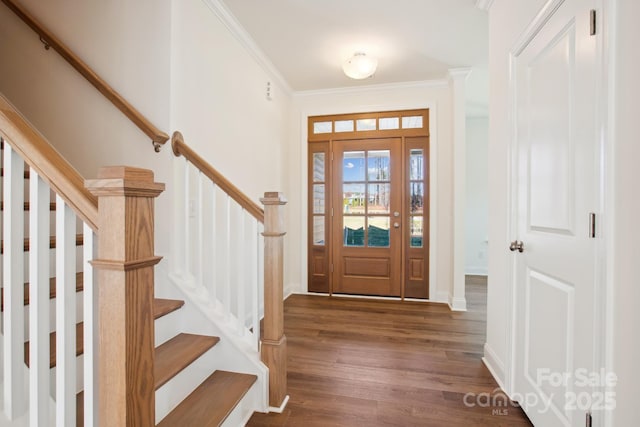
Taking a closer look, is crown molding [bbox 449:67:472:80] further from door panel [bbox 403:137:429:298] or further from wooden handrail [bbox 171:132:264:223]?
wooden handrail [bbox 171:132:264:223]

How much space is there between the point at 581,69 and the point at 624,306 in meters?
0.91

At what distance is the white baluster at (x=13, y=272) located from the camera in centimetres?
89

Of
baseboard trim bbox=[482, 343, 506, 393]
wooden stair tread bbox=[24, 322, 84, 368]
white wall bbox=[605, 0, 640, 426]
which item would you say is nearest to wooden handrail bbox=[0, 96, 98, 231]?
wooden stair tread bbox=[24, 322, 84, 368]

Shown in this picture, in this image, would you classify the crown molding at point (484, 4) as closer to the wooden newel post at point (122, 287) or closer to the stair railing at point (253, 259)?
the stair railing at point (253, 259)

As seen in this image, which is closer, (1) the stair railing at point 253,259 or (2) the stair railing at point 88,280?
(2) the stair railing at point 88,280

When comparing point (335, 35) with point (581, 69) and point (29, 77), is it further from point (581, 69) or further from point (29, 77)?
point (29, 77)

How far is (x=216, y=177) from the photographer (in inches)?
71.7

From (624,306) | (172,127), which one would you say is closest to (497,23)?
(624,306)

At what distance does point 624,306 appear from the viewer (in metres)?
1.01

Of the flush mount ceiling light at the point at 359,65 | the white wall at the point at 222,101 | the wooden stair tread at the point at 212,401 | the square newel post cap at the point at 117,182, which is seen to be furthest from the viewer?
the flush mount ceiling light at the point at 359,65

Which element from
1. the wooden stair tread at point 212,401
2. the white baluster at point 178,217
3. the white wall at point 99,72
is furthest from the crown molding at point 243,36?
the wooden stair tread at point 212,401

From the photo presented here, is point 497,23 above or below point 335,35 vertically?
Result: below

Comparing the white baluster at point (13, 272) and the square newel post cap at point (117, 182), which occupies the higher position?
the square newel post cap at point (117, 182)

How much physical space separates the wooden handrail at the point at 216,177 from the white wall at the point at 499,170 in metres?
1.55
